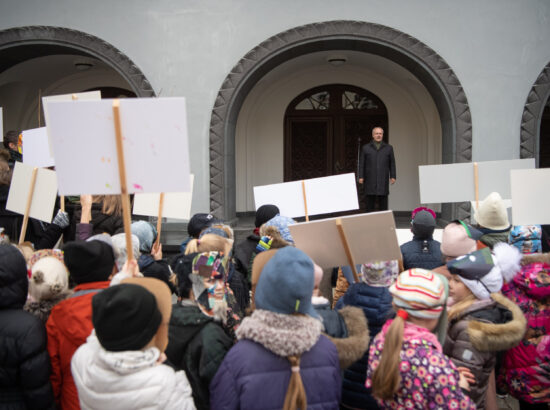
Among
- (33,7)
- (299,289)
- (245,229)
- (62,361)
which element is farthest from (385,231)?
(33,7)

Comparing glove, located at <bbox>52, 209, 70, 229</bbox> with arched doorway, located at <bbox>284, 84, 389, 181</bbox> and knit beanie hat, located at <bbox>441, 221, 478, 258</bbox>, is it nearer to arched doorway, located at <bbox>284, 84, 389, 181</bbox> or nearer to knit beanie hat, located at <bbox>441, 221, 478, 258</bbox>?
knit beanie hat, located at <bbox>441, 221, 478, 258</bbox>

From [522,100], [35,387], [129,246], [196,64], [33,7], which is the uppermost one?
[33,7]

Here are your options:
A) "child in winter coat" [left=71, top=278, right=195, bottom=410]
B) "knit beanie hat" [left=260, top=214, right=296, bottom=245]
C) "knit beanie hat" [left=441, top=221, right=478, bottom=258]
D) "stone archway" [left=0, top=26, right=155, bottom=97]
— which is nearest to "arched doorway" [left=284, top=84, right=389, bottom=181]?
"stone archway" [left=0, top=26, right=155, bottom=97]

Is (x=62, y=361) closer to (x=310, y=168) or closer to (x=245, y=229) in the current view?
(x=245, y=229)

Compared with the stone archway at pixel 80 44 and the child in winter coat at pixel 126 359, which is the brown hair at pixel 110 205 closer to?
the child in winter coat at pixel 126 359

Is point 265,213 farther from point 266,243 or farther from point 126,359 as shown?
point 126,359

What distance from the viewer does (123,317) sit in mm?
1552

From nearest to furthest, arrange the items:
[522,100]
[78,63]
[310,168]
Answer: [522,100] → [78,63] → [310,168]

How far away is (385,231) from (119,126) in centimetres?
137

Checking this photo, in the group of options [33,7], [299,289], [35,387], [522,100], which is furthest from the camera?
[33,7]

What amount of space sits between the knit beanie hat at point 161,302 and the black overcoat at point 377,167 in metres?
6.04

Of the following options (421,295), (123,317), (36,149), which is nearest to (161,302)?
(123,317)

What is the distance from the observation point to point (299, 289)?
1582mm

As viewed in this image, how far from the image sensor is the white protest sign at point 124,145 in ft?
6.28
